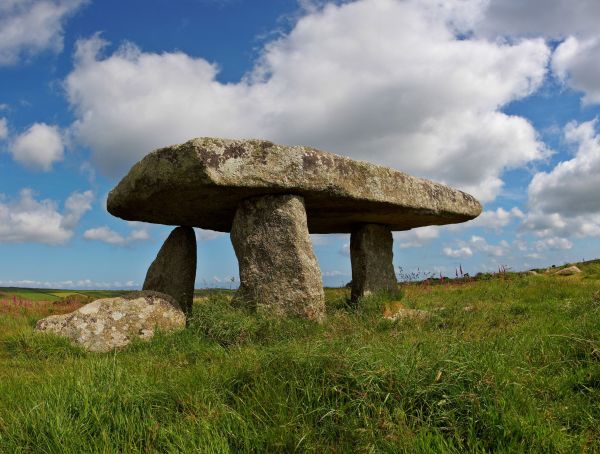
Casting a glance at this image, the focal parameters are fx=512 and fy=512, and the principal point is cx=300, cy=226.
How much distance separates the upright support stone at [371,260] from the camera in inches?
430

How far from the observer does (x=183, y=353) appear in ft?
21.0

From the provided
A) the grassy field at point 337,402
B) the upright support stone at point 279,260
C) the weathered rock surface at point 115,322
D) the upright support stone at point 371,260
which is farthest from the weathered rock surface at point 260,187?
the grassy field at point 337,402

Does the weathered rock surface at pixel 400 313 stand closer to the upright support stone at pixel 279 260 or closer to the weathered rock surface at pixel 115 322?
the upright support stone at pixel 279 260

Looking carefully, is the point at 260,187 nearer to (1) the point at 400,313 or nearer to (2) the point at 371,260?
(1) the point at 400,313

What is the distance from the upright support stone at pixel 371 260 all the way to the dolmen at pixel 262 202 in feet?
2.98

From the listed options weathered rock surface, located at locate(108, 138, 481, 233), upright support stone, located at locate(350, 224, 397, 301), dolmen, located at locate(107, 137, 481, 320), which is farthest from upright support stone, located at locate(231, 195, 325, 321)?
upright support stone, located at locate(350, 224, 397, 301)

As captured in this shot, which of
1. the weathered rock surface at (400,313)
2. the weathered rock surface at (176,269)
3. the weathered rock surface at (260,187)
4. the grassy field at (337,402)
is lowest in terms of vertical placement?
the grassy field at (337,402)

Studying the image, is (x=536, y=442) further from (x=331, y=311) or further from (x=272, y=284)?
(x=331, y=311)

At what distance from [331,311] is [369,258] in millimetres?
2022

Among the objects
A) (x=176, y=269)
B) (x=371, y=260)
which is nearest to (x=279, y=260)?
(x=176, y=269)

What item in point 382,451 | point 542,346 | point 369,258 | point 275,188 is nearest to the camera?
point 382,451

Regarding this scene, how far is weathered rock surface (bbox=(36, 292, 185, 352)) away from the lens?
761 cm

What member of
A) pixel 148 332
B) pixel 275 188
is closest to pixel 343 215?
pixel 275 188

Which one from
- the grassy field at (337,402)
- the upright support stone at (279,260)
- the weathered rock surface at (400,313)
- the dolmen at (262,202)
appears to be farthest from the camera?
the upright support stone at (279,260)
